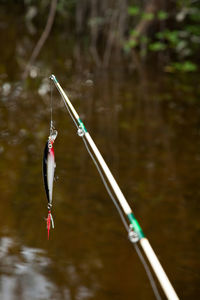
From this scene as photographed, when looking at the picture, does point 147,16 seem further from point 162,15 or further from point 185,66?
point 185,66

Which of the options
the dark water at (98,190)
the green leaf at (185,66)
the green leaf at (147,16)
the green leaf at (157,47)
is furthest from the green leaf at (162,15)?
the dark water at (98,190)

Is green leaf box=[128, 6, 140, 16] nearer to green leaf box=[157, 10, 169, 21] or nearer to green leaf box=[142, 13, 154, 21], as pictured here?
green leaf box=[142, 13, 154, 21]

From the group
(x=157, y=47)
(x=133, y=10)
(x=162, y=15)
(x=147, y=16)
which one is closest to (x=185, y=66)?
(x=157, y=47)

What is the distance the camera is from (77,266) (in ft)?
9.87

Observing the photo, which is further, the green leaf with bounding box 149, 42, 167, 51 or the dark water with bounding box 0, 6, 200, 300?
the green leaf with bounding box 149, 42, 167, 51

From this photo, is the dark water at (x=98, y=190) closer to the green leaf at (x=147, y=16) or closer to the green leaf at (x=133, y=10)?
the green leaf at (x=147, y=16)

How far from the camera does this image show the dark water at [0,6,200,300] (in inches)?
115

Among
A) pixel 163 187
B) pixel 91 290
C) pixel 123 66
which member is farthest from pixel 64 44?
pixel 91 290

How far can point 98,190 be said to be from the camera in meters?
4.02

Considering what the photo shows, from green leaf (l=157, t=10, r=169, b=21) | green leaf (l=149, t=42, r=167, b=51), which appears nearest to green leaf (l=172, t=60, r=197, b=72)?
green leaf (l=149, t=42, r=167, b=51)

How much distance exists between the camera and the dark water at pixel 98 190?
9.57 ft

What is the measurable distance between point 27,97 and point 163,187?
3.01 m

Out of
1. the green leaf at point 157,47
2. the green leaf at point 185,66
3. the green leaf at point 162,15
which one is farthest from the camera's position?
the green leaf at point 157,47

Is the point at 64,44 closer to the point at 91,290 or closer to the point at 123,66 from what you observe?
the point at 123,66
